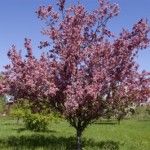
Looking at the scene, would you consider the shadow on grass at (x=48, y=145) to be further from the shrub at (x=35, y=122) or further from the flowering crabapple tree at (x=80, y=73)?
the shrub at (x=35, y=122)

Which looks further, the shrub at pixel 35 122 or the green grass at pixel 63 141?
the shrub at pixel 35 122

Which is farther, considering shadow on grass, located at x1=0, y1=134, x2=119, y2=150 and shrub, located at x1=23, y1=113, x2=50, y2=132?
shrub, located at x1=23, y1=113, x2=50, y2=132

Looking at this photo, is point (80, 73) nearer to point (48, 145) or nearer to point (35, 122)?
point (48, 145)

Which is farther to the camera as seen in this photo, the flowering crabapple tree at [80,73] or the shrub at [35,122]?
the shrub at [35,122]

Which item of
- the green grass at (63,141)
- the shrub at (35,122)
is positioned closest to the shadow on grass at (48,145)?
the green grass at (63,141)

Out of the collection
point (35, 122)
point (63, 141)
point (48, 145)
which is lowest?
point (48, 145)

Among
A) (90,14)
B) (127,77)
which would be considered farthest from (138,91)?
(90,14)

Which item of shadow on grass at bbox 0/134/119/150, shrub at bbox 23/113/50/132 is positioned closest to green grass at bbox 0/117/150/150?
shadow on grass at bbox 0/134/119/150

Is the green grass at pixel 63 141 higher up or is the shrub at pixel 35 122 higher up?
the shrub at pixel 35 122

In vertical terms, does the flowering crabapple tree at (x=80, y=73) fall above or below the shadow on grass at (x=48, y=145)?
above

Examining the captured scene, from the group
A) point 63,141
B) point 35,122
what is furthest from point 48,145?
point 35,122

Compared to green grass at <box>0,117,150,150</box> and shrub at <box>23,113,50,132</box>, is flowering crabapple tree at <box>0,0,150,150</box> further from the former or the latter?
shrub at <box>23,113,50,132</box>

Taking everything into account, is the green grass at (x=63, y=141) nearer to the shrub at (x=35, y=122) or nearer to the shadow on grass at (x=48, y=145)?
the shadow on grass at (x=48, y=145)

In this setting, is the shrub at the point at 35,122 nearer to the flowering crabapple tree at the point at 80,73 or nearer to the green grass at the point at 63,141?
the green grass at the point at 63,141
